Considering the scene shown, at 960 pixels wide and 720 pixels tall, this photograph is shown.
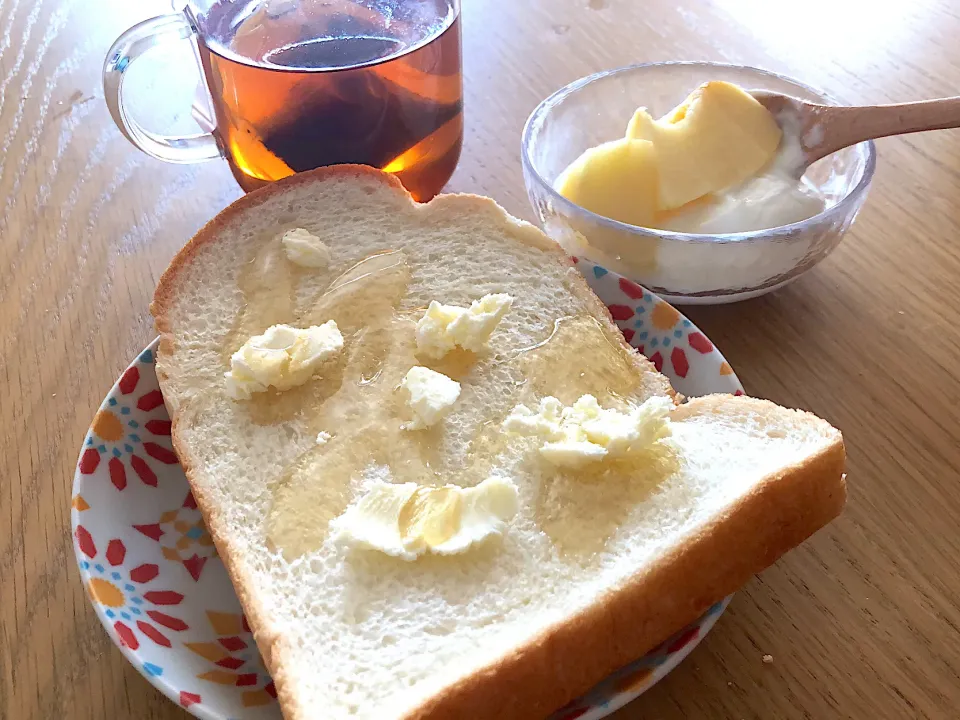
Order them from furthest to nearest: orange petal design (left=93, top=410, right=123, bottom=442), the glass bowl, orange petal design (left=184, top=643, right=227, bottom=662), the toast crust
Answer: the glass bowl → orange petal design (left=93, top=410, right=123, bottom=442) → orange petal design (left=184, top=643, right=227, bottom=662) → the toast crust

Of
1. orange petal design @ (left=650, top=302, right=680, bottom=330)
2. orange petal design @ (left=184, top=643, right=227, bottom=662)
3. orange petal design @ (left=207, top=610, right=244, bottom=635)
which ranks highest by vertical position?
orange petal design @ (left=650, top=302, right=680, bottom=330)

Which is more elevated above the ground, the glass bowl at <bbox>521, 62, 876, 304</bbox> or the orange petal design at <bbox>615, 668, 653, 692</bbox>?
the glass bowl at <bbox>521, 62, 876, 304</bbox>

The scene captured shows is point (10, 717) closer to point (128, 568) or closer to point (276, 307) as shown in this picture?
point (128, 568)

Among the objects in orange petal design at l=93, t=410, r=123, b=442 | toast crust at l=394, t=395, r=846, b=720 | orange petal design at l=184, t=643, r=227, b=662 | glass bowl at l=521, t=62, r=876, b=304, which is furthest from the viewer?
glass bowl at l=521, t=62, r=876, b=304

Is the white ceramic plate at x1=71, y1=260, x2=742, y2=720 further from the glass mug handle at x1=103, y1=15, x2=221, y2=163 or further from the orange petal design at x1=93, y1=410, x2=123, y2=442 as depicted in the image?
the glass mug handle at x1=103, y1=15, x2=221, y2=163

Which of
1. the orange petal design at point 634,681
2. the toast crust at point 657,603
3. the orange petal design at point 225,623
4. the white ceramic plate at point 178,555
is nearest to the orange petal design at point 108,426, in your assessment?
the white ceramic plate at point 178,555

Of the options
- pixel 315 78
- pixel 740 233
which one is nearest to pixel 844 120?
pixel 740 233

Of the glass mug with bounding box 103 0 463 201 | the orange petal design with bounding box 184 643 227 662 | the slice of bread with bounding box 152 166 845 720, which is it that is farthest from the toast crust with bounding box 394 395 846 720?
the glass mug with bounding box 103 0 463 201

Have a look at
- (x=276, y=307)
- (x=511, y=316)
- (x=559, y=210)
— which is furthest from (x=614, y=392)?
(x=276, y=307)
